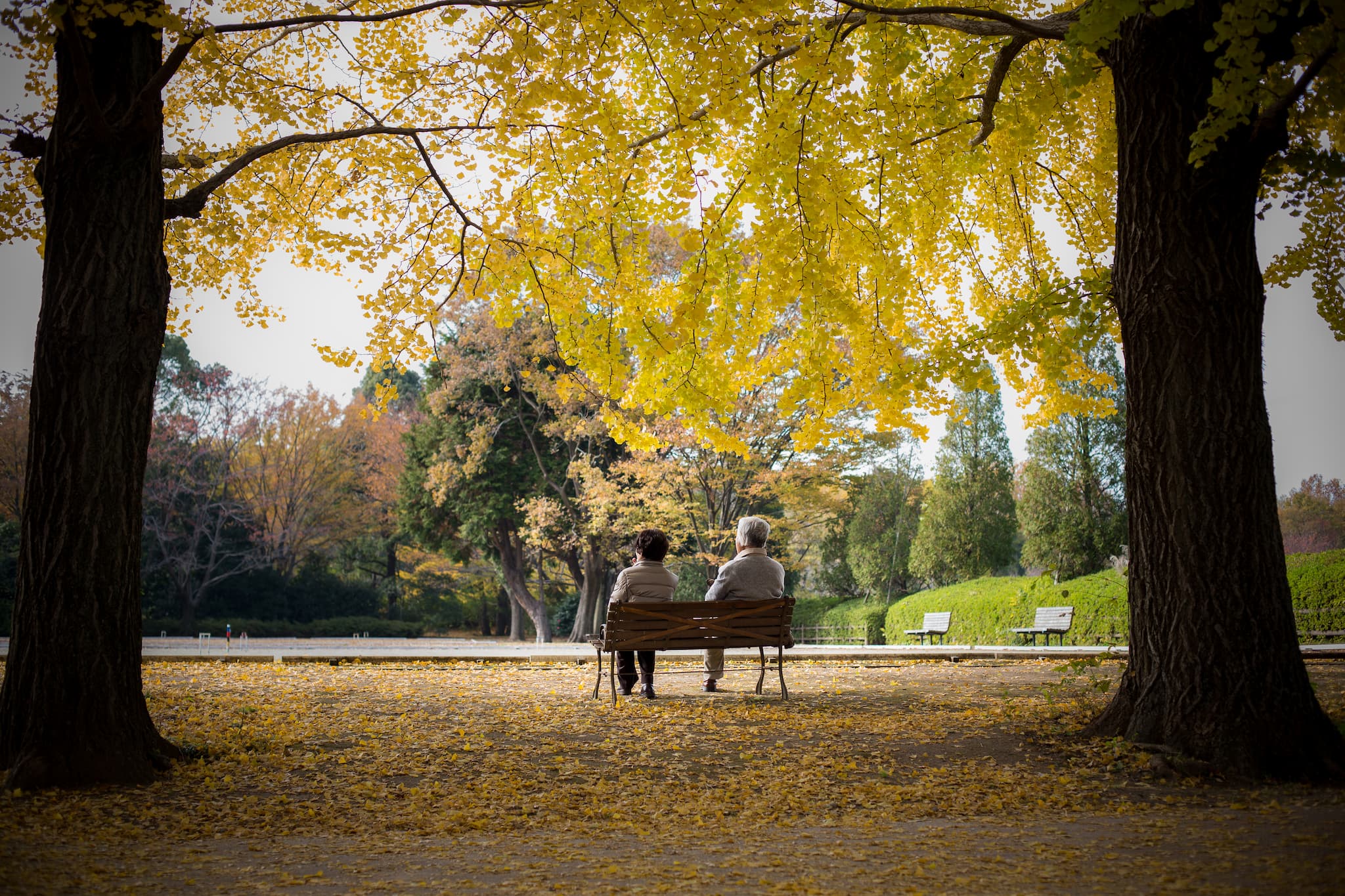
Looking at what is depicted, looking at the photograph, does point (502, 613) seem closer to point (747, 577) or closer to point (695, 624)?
point (747, 577)

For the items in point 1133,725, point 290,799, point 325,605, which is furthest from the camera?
point 325,605

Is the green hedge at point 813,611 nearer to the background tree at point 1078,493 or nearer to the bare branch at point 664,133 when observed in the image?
the background tree at point 1078,493

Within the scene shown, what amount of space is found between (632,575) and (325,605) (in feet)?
90.2

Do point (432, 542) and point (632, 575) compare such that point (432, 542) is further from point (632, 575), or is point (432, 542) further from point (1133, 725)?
point (1133, 725)

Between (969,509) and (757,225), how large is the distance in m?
19.8

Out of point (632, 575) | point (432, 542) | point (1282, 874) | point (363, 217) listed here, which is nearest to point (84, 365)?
point (363, 217)

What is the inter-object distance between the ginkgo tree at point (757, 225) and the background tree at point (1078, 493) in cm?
1459

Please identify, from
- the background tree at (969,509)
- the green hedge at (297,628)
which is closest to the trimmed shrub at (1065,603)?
the background tree at (969,509)

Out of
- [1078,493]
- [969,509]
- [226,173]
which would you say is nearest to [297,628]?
[969,509]

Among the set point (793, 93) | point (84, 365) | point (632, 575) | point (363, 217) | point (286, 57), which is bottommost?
point (632, 575)

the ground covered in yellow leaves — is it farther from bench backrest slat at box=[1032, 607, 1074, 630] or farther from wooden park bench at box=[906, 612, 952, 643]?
wooden park bench at box=[906, 612, 952, 643]

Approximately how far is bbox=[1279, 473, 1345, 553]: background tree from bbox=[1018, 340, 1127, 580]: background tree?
9921 millimetres

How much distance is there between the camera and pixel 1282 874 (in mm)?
3045

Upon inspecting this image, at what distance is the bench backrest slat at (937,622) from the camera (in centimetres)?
1872
